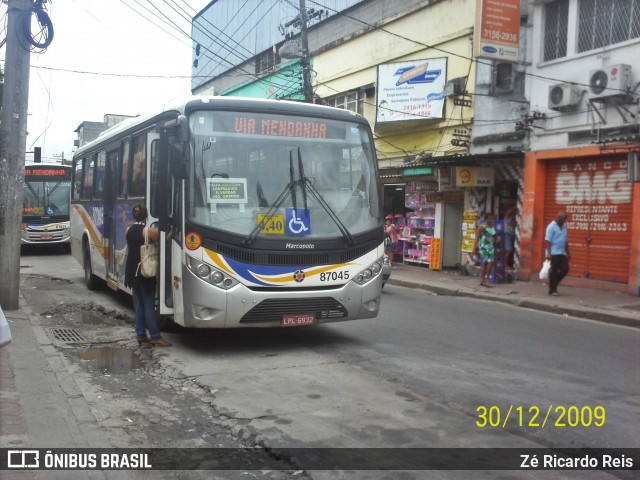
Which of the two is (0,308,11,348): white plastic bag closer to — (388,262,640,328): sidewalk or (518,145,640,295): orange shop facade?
(388,262,640,328): sidewalk

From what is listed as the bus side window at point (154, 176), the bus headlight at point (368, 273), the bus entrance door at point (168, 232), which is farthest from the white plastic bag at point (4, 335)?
the bus headlight at point (368, 273)

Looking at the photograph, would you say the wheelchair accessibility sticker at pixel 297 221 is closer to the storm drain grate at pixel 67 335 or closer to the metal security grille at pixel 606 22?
the storm drain grate at pixel 67 335

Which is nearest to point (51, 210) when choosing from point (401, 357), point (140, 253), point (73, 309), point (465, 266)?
point (73, 309)

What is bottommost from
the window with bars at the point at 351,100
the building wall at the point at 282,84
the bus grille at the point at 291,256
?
the bus grille at the point at 291,256

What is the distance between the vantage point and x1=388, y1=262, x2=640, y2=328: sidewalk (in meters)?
12.1

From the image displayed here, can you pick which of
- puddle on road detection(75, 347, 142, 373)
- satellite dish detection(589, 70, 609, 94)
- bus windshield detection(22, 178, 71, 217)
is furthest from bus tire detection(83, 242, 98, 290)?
satellite dish detection(589, 70, 609, 94)

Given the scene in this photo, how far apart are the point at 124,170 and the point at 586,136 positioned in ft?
35.6

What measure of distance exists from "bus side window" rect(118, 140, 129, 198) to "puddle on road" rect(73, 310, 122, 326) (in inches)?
79.7

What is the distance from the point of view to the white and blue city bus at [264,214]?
732cm

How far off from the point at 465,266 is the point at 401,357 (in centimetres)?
1197

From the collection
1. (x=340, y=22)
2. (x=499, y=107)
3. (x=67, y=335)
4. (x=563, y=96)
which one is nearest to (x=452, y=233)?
(x=499, y=107)

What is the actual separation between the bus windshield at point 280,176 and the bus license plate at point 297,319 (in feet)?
3.14

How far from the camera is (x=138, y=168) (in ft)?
31.4

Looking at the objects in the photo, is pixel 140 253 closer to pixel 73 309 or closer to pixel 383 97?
pixel 73 309
